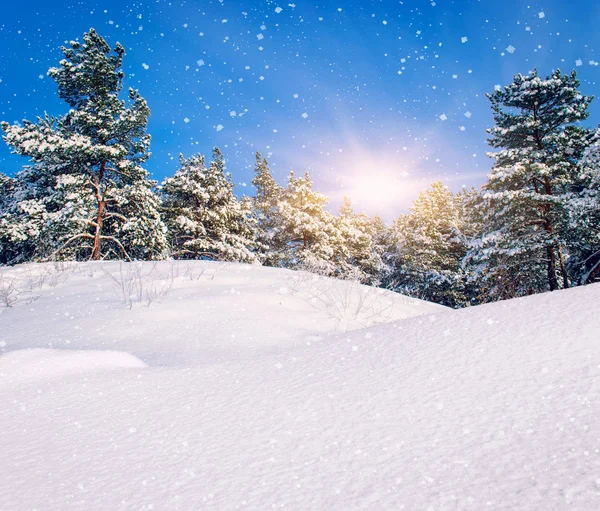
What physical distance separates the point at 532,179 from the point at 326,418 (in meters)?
17.3

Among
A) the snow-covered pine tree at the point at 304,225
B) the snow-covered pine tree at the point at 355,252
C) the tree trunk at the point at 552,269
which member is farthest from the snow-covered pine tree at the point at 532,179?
the snow-covered pine tree at the point at 304,225

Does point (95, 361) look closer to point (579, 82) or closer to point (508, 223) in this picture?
point (508, 223)

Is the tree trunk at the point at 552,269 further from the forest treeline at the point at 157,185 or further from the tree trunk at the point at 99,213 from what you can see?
the tree trunk at the point at 99,213

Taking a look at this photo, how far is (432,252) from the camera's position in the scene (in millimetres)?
26641

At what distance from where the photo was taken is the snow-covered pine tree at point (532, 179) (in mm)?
14219

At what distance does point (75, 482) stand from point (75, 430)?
1.42 ft

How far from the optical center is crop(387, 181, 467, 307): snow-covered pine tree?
25.6 m

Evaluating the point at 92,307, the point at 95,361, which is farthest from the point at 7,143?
the point at 95,361

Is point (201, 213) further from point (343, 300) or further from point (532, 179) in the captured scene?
point (343, 300)

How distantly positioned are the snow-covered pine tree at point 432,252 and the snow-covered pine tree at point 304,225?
23.4 feet

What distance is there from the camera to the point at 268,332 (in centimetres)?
312

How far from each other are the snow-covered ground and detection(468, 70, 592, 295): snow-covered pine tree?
1409cm

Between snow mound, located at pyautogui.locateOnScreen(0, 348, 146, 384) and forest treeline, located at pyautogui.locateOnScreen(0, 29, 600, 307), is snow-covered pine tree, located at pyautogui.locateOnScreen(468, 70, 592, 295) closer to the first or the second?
forest treeline, located at pyautogui.locateOnScreen(0, 29, 600, 307)

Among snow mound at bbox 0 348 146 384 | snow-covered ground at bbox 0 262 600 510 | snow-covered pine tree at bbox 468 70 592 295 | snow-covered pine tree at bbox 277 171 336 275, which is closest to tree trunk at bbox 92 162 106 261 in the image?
snow-covered pine tree at bbox 277 171 336 275
